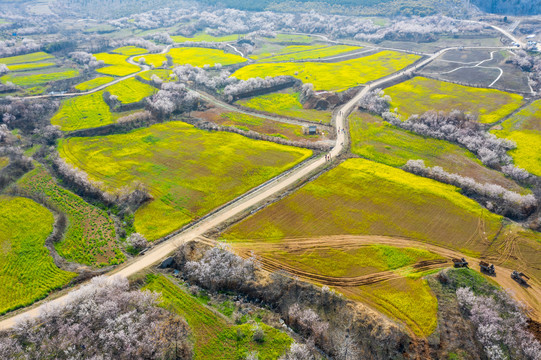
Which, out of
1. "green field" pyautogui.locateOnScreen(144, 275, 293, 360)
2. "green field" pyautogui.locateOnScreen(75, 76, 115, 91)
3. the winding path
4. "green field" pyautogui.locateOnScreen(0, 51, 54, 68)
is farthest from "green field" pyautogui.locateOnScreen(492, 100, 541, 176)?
"green field" pyautogui.locateOnScreen(0, 51, 54, 68)

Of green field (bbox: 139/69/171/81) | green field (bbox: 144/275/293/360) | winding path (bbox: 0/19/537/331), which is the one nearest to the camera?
green field (bbox: 144/275/293/360)

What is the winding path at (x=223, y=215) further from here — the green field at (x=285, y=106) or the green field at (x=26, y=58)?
the green field at (x=26, y=58)

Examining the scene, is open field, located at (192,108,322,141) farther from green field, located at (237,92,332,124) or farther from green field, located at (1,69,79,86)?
green field, located at (1,69,79,86)

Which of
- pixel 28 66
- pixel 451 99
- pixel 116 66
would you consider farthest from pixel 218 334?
pixel 28 66

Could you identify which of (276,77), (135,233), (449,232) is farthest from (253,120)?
(449,232)

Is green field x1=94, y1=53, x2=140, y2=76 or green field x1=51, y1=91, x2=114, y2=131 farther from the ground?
green field x1=94, y1=53, x2=140, y2=76

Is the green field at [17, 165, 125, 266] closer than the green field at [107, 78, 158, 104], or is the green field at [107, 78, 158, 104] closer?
the green field at [17, 165, 125, 266]

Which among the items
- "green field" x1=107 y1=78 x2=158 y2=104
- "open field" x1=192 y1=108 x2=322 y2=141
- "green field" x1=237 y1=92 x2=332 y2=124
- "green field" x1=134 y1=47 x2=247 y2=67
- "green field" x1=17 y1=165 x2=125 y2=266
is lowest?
"green field" x1=17 y1=165 x2=125 y2=266

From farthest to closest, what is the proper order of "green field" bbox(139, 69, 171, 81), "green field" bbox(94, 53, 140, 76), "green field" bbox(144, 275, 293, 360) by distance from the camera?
"green field" bbox(94, 53, 140, 76)
"green field" bbox(139, 69, 171, 81)
"green field" bbox(144, 275, 293, 360)

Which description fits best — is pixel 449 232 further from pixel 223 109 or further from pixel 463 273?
pixel 223 109
